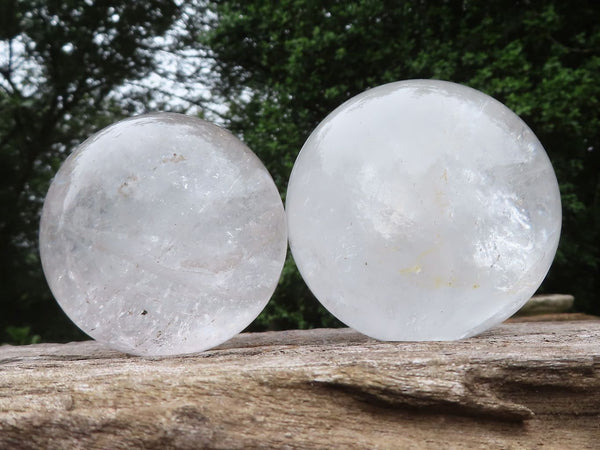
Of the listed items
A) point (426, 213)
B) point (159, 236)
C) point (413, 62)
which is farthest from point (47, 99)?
point (426, 213)

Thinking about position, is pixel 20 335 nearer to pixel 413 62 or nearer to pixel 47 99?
pixel 47 99

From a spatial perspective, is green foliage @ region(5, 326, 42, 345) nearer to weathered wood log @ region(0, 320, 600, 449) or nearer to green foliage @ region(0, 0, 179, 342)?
green foliage @ region(0, 0, 179, 342)

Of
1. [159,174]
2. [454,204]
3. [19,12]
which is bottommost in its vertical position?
[454,204]

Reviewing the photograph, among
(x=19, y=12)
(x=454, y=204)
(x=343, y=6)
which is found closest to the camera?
(x=454, y=204)

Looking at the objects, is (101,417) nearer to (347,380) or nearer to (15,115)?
(347,380)

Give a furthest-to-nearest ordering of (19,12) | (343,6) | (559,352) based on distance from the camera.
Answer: (19,12) → (343,6) → (559,352)

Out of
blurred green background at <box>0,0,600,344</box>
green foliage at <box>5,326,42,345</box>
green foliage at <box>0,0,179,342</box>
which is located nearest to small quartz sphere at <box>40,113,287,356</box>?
blurred green background at <box>0,0,600,344</box>

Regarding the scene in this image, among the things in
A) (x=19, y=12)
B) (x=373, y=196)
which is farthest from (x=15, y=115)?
(x=373, y=196)

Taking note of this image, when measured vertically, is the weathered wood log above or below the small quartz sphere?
below
